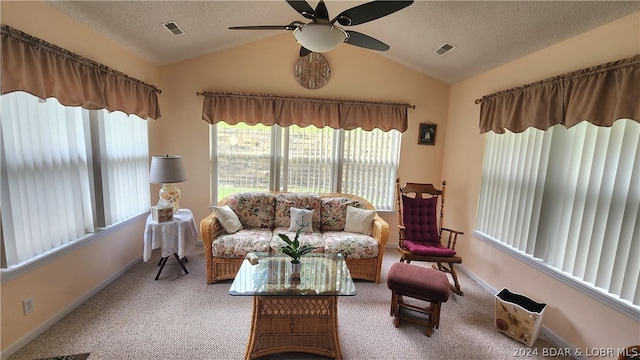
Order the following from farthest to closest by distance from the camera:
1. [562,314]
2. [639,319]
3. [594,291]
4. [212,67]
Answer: [212,67], [562,314], [594,291], [639,319]

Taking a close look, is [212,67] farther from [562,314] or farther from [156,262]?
[562,314]

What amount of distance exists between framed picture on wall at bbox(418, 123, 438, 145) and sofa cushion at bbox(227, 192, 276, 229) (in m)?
2.39

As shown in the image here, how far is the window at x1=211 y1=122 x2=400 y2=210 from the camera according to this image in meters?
3.80

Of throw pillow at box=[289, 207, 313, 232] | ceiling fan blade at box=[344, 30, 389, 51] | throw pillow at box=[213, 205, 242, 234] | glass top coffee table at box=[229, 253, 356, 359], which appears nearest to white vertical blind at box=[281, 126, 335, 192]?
throw pillow at box=[289, 207, 313, 232]

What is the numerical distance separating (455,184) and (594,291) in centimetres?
197

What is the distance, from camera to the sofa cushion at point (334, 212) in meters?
3.44

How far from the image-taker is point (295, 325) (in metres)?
1.95

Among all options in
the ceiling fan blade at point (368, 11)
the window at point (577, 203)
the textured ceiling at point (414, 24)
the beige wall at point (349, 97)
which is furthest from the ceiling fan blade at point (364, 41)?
the window at point (577, 203)

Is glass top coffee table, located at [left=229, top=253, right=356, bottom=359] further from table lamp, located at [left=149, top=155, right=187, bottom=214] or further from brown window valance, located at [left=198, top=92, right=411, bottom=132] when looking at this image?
brown window valance, located at [left=198, top=92, right=411, bottom=132]

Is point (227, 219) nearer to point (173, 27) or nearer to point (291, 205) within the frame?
point (291, 205)

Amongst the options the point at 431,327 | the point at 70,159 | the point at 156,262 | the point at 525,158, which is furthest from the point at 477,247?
the point at 70,159

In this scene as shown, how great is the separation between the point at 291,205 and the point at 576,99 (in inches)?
114

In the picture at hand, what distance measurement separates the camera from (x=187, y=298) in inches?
101

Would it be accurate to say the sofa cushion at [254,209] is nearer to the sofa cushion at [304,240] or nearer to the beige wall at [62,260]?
A: the sofa cushion at [304,240]
